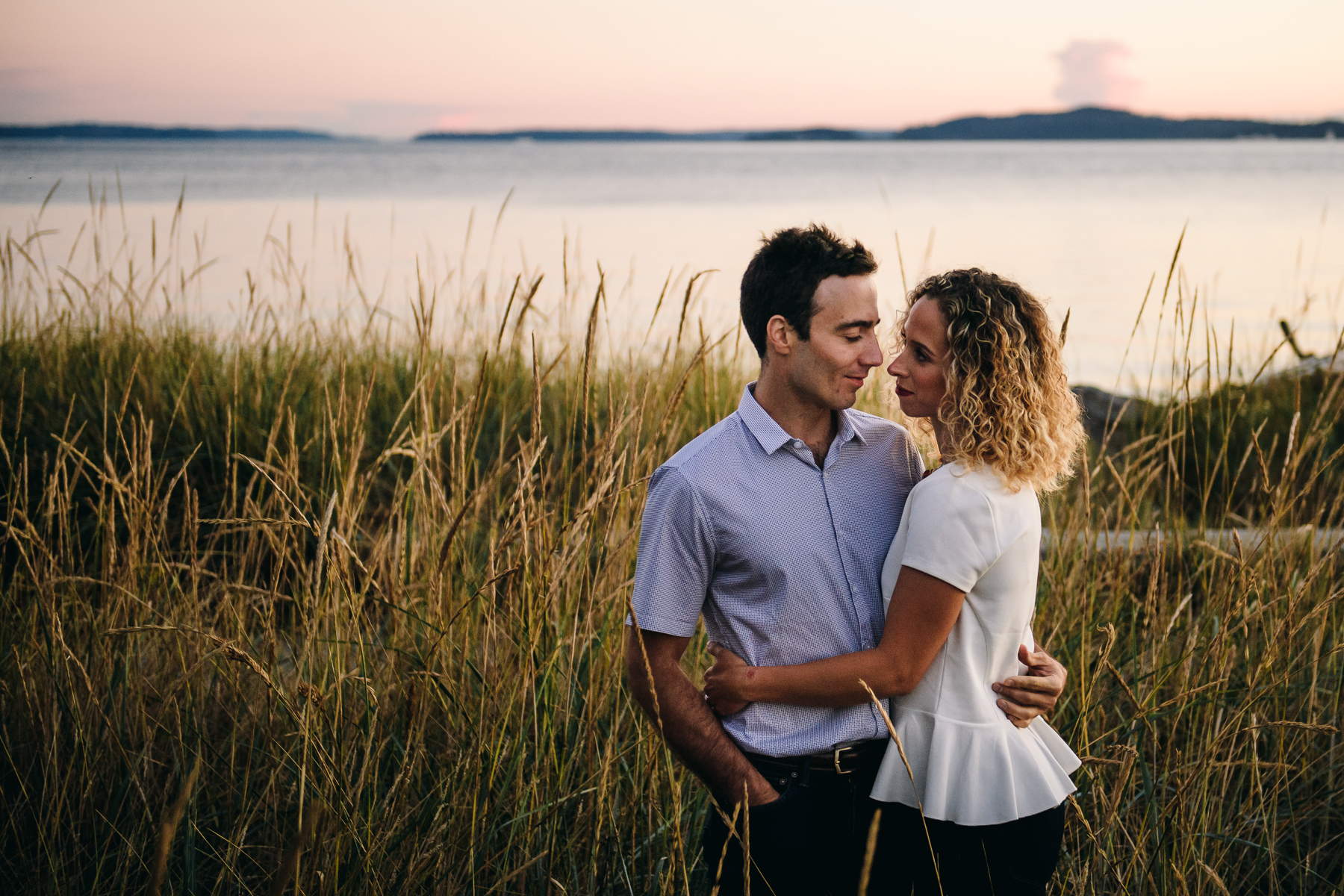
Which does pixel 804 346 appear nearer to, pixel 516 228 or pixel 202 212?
pixel 516 228

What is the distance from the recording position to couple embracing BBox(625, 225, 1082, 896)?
180cm

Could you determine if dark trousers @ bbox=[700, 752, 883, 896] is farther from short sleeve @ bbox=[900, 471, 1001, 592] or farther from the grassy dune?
short sleeve @ bbox=[900, 471, 1001, 592]

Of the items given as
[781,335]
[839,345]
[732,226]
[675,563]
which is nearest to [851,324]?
[839,345]

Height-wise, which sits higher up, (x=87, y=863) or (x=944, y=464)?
(x=944, y=464)

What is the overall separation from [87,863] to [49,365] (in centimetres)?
376

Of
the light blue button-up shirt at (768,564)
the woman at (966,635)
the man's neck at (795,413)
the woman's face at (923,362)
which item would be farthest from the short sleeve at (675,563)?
the woman's face at (923,362)

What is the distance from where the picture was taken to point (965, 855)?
1.86 metres

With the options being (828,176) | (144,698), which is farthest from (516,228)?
(828,176)

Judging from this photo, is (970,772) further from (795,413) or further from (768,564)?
(795,413)

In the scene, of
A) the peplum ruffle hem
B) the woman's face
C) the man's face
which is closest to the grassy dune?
the peplum ruffle hem

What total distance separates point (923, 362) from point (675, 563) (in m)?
0.66

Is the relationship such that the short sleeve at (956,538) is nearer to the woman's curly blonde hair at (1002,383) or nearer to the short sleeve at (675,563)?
the woman's curly blonde hair at (1002,383)

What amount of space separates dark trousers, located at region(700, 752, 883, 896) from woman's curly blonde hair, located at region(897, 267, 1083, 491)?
0.68 meters

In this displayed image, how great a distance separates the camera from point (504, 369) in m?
5.49
